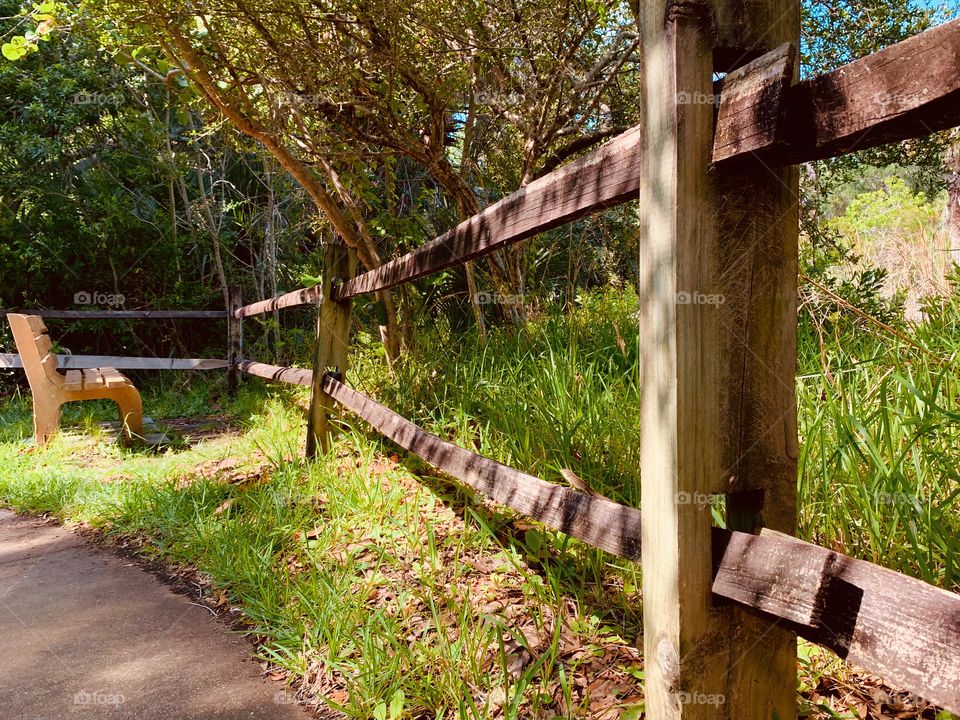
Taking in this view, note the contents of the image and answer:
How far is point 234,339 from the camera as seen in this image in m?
7.71

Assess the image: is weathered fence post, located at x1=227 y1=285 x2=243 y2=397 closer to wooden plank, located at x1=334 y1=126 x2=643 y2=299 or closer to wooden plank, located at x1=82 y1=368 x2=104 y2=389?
wooden plank, located at x1=82 y1=368 x2=104 y2=389

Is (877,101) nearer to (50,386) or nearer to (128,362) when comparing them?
(50,386)

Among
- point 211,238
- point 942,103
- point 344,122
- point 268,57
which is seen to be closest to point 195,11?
point 268,57

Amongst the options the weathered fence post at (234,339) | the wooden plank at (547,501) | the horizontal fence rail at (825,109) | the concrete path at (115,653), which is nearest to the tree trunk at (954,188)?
the wooden plank at (547,501)

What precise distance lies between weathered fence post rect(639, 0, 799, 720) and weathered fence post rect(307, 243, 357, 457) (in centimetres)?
314

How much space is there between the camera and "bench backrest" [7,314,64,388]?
5.22m

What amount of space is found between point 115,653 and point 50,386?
3802mm

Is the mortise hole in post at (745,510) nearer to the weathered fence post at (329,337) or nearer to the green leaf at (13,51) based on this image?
the weathered fence post at (329,337)

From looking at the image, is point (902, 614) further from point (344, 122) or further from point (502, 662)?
point (344, 122)

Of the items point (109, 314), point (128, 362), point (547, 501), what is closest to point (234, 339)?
point (128, 362)

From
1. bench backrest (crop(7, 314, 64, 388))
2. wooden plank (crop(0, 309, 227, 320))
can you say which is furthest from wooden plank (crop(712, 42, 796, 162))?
wooden plank (crop(0, 309, 227, 320))

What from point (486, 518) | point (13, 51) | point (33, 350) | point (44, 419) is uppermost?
→ point (13, 51)

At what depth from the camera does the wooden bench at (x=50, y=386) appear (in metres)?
5.24

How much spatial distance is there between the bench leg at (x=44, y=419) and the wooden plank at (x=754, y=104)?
5746 millimetres
